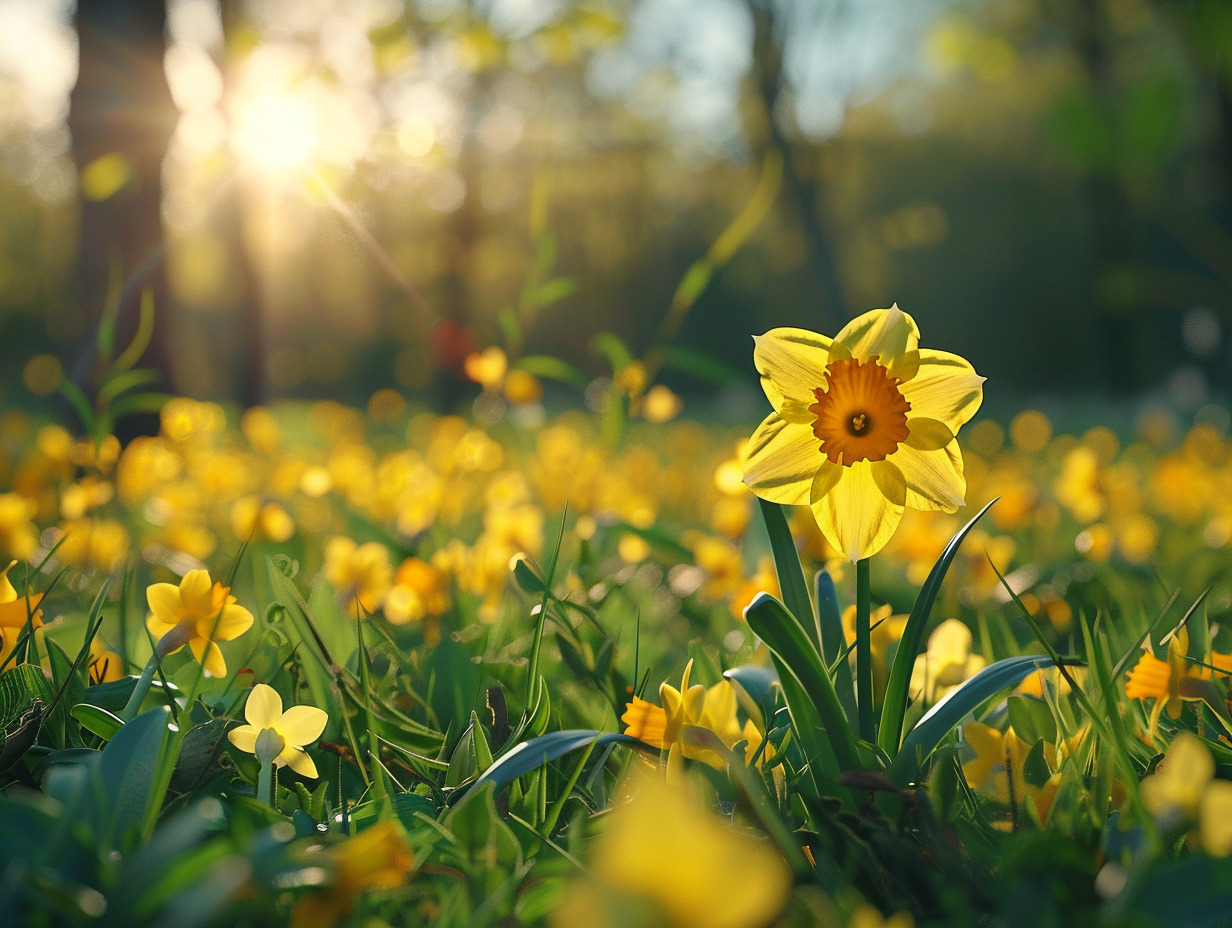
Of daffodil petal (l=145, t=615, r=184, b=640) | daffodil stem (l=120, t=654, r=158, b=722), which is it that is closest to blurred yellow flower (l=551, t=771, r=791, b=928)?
daffodil stem (l=120, t=654, r=158, b=722)

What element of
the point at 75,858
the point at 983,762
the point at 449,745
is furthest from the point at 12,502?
the point at 983,762

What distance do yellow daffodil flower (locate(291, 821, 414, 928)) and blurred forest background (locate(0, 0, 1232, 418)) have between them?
2.96ft

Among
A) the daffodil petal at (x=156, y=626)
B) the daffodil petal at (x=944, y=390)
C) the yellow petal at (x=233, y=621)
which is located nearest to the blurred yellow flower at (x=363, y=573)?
the daffodil petal at (x=156, y=626)

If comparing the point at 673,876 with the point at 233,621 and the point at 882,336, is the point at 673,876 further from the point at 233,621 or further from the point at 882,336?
the point at 233,621

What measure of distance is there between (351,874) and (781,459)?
46 centimetres

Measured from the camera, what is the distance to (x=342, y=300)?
23484 millimetres

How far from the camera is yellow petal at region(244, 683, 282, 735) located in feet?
2.44

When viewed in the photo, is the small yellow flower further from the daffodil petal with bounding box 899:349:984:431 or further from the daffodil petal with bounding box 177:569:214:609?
the daffodil petal with bounding box 899:349:984:431

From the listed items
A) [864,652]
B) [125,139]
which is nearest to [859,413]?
[864,652]

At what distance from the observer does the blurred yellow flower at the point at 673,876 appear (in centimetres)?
36

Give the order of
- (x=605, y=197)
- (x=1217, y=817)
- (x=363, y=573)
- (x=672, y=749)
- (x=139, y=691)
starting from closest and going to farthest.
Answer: (x=1217, y=817) < (x=672, y=749) < (x=139, y=691) < (x=363, y=573) < (x=605, y=197)

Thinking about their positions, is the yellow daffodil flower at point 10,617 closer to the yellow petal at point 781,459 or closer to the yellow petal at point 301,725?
the yellow petal at point 301,725

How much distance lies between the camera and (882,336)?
766 mm

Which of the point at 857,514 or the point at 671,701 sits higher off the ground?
the point at 857,514
